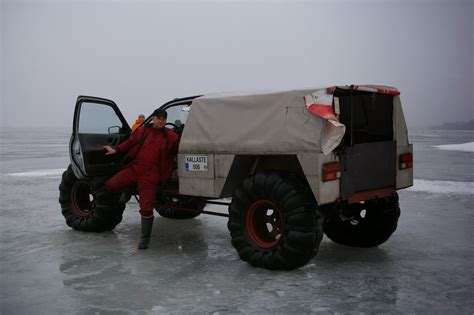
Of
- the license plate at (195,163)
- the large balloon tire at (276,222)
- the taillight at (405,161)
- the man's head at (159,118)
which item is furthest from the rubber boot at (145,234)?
the taillight at (405,161)

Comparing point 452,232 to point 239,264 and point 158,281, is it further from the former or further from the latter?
point 158,281

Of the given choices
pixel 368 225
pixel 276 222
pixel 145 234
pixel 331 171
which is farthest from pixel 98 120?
pixel 368 225

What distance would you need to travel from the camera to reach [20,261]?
5.57 meters

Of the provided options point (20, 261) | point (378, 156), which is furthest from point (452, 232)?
point (20, 261)

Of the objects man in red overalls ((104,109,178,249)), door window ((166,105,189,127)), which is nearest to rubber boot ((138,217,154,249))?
man in red overalls ((104,109,178,249))

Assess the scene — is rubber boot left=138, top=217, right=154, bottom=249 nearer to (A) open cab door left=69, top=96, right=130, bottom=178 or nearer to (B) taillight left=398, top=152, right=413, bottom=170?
(A) open cab door left=69, top=96, right=130, bottom=178

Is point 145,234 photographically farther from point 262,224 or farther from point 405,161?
point 405,161

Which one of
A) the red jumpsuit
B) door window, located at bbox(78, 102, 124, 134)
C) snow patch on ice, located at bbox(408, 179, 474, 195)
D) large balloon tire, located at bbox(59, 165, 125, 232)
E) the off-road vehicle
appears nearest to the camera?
the off-road vehicle

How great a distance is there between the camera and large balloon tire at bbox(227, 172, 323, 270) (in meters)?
4.87

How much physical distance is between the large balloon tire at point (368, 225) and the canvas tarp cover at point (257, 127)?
4.21 feet

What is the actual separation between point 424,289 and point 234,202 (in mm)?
2026

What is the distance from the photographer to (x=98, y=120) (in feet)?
22.8

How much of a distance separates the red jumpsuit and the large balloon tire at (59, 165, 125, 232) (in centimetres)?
81

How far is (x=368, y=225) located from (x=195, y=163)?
2.21 metres
